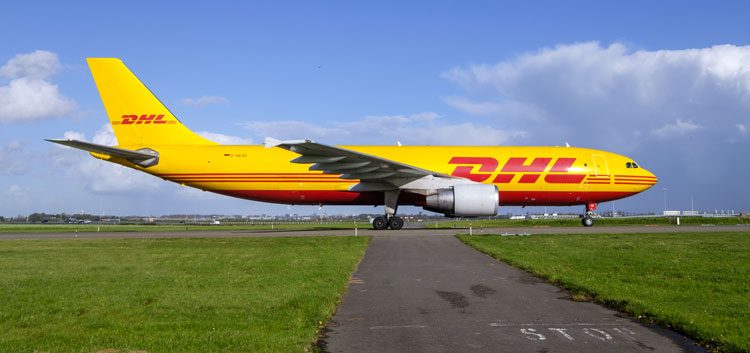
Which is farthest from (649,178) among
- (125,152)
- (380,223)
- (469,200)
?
(125,152)

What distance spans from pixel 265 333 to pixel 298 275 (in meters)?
5.13

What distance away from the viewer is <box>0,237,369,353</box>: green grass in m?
5.86

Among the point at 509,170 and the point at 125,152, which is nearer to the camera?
the point at 125,152

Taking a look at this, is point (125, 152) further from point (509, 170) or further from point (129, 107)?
point (509, 170)

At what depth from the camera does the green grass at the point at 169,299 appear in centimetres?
586

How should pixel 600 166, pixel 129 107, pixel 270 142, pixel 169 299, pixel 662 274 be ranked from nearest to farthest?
pixel 169 299, pixel 662 274, pixel 270 142, pixel 129 107, pixel 600 166

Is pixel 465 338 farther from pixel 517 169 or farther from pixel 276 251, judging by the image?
pixel 517 169

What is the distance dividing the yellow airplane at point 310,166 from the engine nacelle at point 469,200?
123cm

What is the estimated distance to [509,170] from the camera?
93.8ft

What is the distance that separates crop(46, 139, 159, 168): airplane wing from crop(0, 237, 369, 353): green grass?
906 cm

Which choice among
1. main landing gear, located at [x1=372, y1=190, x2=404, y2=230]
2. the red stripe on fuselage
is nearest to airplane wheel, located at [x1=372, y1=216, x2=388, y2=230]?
main landing gear, located at [x1=372, y1=190, x2=404, y2=230]

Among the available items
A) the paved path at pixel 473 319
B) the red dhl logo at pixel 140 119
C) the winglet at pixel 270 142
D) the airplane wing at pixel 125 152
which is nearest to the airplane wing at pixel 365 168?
the winglet at pixel 270 142

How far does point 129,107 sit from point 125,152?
3231 millimetres

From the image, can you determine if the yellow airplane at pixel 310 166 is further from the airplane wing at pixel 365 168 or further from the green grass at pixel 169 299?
the green grass at pixel 169 299
